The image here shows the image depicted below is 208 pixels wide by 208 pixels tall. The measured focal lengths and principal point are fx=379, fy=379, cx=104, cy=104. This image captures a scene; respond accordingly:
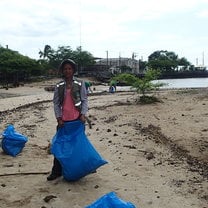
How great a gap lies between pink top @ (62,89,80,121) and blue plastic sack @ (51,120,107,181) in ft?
0.23

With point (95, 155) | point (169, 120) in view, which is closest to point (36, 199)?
point (95, 155)

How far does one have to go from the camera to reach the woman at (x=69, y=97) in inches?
198

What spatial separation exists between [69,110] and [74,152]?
22.1 inches

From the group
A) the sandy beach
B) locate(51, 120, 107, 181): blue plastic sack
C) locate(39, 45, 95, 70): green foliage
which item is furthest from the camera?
locate(39, 45, 95, 70): green foliage

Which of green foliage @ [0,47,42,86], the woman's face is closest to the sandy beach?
the woman's face

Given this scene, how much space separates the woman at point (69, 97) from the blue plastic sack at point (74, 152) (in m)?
0.09

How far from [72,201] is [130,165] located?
1.81 metres

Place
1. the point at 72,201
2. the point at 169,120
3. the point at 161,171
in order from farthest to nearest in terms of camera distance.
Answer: the point at 169,120, the point at 161,171, the point at 72,201

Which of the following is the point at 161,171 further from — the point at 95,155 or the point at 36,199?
the point at 36,199

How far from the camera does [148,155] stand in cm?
668

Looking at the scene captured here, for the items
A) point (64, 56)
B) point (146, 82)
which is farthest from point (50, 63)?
point (146, 82)

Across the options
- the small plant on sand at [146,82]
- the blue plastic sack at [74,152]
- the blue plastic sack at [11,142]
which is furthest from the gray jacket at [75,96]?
the small plant on sand at [146,82]

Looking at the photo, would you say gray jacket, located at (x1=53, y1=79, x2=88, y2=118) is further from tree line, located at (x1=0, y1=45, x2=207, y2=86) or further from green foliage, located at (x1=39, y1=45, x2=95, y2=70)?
green foliage, located at (x1=39, y1=45, x2=95, y2=70)

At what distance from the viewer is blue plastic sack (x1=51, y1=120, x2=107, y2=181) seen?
16.2 feet
